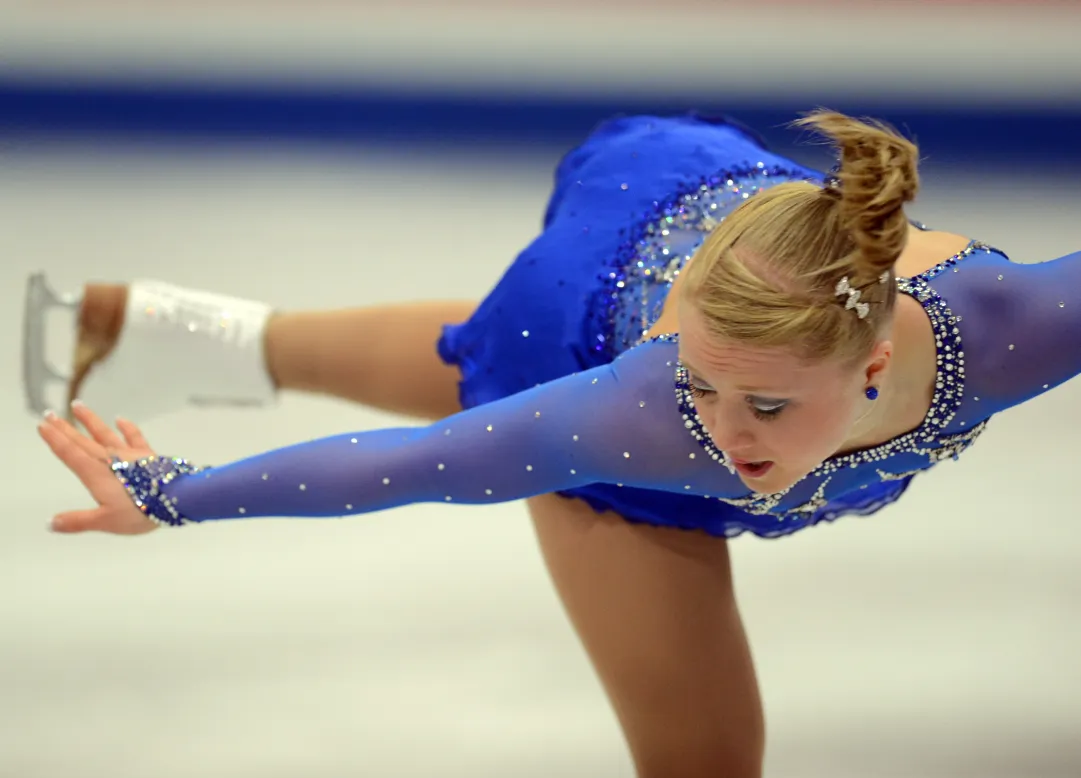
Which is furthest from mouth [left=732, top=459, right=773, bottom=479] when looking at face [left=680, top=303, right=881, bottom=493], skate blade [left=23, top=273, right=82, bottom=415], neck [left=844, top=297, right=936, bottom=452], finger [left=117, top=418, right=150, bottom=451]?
skate blade [left=23, top=273, right=82, bottom=415]

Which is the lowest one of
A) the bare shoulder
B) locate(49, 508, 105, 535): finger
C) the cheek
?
locate(49, 508, 105, 535): finger

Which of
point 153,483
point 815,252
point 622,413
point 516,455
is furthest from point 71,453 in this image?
point 815,252

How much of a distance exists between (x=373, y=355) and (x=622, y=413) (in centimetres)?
79

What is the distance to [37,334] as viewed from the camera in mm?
2281

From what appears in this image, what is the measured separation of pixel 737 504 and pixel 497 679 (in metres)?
0.74

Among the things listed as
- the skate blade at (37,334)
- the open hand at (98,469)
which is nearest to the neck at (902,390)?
the open hand at (98,469)

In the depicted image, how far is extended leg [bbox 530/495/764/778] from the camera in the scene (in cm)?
164

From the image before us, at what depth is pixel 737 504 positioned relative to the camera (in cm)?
153

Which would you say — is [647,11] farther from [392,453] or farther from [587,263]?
[392,453]

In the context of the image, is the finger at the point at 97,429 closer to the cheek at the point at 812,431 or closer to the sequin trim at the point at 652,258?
the sequin trim at the point at 652,258

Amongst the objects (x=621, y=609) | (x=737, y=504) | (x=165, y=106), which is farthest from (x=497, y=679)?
(x=165, y=106)

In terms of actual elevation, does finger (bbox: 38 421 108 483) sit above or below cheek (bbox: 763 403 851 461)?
above

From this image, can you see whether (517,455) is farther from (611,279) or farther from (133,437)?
(133,437)

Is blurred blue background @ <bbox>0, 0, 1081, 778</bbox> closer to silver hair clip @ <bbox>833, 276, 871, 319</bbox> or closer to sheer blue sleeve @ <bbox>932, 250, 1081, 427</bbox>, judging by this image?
sheer blue sleeve @ <bbox>932, 250, 1081, 427</bbox>
